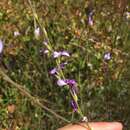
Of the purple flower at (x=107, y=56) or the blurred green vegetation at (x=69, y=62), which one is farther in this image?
the purple flower at (x=107, y=56)

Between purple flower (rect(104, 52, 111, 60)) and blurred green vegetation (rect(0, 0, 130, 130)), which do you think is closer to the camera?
blurred green vegetation (rect(0, 0, 130, 130))

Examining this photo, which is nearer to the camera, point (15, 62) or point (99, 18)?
point (15, 62)

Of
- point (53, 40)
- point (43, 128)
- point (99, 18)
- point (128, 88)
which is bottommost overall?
point (43, 128)

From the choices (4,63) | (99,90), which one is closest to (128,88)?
(99,90)

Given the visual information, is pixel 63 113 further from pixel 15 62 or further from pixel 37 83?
pixel 15 62

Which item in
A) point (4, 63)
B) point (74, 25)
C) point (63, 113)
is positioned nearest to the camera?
point (63, 113)

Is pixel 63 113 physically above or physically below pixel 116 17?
below

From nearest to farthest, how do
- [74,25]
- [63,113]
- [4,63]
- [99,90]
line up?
[63,113], [99,90], [4,63], [74,25]

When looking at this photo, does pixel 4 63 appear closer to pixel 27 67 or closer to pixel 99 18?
pixel 27 67
